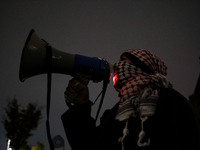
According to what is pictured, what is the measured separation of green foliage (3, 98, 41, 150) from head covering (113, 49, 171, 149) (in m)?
12.1

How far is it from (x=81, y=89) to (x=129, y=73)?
561 mm

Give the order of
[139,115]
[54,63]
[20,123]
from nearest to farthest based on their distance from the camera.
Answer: [139,115] → [54,63] → [20,123]

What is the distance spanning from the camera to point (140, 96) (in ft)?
4.32

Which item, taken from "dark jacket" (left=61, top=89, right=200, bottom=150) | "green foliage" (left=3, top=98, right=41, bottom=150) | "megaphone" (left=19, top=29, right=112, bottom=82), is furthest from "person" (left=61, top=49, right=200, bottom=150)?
"green foliage" (left=3, top=98, right=41, bottom=150)

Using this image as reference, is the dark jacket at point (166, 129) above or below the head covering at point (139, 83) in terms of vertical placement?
below

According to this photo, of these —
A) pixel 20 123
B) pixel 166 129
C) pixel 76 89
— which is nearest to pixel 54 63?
pixel 76 89

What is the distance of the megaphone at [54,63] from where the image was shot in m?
1.67

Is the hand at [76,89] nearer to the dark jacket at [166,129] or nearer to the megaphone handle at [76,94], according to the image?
the megaphone handle at [76,94]

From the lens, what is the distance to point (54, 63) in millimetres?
1724

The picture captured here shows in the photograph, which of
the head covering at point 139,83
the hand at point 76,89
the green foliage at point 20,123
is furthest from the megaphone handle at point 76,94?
the green foliage at point 20,123

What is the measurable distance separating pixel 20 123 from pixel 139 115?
13.9m

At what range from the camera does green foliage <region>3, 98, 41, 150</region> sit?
11.6 metres

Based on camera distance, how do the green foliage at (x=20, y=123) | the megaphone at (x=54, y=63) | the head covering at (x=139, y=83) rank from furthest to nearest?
the green foliage at (x=20, y=123), the megaphone at (x=54, y=63), the head covering at (x=139, y=83)

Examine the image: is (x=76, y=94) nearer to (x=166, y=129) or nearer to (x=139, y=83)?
(x=139, y=83)
